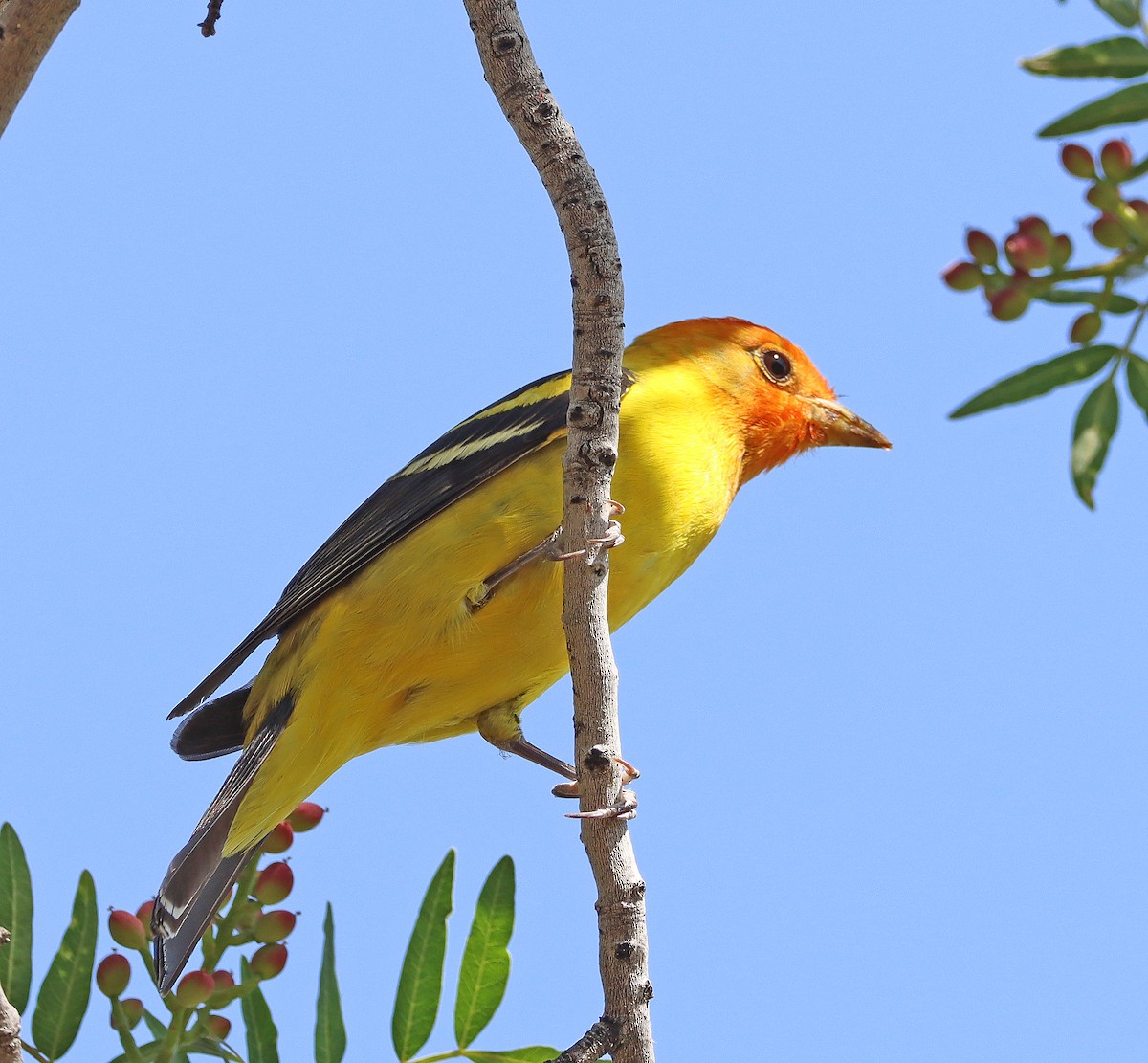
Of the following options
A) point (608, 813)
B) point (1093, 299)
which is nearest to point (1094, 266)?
point (1093, 299)

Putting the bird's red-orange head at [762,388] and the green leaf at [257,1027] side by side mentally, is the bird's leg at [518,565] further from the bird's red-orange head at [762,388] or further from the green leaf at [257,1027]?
the green leaf at [257,1027]

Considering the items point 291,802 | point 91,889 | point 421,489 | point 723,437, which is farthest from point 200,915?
point 723,437

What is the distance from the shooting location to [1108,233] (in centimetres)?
208

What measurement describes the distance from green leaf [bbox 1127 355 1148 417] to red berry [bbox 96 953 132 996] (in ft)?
8.97

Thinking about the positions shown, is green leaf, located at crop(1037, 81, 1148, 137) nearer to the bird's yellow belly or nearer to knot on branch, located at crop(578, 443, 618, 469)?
knot on branch, located at crop(578, 443, 618, 469)

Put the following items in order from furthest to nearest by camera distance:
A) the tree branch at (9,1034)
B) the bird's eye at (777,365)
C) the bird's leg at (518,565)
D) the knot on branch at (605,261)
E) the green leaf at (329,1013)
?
the bird's eye at (777,365) → the bird's leg at (518,565) → the knot on branch at (605,261) → the green leaf at (329,1013) → the tree branch at (9,1034)

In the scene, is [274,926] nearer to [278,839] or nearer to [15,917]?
[278,839]

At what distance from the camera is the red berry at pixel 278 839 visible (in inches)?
166

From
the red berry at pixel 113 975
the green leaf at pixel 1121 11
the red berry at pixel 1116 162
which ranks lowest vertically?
the red berry at pixel 113 975

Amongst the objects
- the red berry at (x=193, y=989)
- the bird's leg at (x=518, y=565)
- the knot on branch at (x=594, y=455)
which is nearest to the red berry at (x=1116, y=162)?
the knot on branch at (x=594, y=455)

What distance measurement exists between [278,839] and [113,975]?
0.77 m

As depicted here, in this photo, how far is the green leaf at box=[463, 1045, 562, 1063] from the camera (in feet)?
13.2

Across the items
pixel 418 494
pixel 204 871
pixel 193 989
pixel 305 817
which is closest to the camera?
pixel 193 989

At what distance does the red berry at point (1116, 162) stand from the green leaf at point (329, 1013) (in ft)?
8.77
